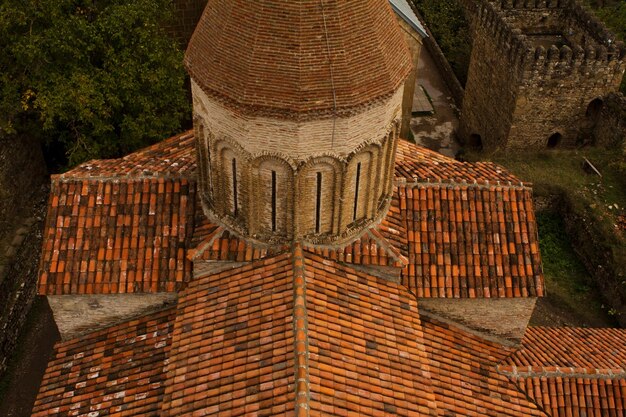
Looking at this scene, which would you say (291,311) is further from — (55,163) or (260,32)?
(55,163)

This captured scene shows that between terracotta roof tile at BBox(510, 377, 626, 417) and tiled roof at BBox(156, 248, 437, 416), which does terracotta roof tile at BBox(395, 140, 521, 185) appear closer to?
tiled roof at BBox(156, 248, 437, 416)

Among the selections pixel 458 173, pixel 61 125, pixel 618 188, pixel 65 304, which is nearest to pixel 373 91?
pixel 458 173

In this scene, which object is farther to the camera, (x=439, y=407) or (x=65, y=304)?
(x=65, y=304)

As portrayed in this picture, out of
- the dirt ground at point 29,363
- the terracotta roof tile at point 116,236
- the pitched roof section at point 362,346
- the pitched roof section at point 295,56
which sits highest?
the pitched roof section at point 295,56

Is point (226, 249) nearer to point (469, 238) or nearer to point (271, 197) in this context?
point (271, 197)

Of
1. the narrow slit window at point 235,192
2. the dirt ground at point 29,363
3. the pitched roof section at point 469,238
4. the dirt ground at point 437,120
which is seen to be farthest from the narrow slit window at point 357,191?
the dirt ground at point 437,120

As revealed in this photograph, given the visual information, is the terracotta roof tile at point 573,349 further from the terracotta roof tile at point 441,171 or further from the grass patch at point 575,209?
the grass patch at point 575,209
